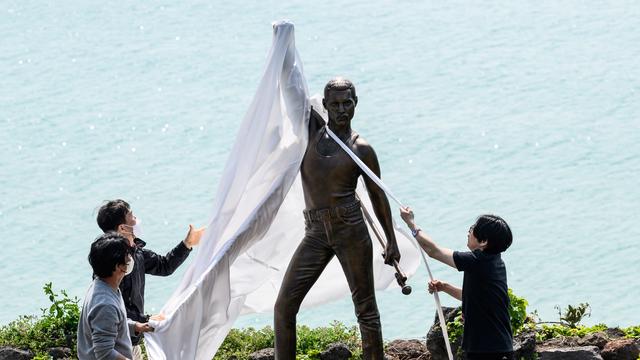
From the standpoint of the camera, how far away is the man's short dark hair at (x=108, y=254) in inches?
233

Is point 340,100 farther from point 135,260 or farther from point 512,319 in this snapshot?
point 512,319

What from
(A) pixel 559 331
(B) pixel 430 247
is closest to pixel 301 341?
(A) pixel 559 331

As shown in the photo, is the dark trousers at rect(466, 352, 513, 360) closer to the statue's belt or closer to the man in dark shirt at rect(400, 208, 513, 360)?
the man in dark shirt at rect(400, 208, 513, 360)

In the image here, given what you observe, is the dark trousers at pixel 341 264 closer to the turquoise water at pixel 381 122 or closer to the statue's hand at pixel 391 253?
the statue's hand at pixel 391 253

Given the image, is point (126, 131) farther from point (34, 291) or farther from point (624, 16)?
point (624, 16)

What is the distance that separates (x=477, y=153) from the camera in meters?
14.4

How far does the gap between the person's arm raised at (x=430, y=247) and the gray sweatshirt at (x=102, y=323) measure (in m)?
1.57

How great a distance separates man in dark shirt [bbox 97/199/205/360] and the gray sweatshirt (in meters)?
0.54

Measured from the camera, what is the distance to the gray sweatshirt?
591 cm

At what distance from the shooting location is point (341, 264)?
703 cm

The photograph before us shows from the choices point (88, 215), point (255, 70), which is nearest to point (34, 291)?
point (88, 215)

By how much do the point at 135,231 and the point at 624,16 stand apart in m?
11.9

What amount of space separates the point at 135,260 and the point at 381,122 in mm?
8387

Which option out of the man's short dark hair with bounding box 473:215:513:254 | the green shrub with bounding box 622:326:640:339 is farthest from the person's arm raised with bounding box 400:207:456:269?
the green shrub with bounding box 622:326:640:339
